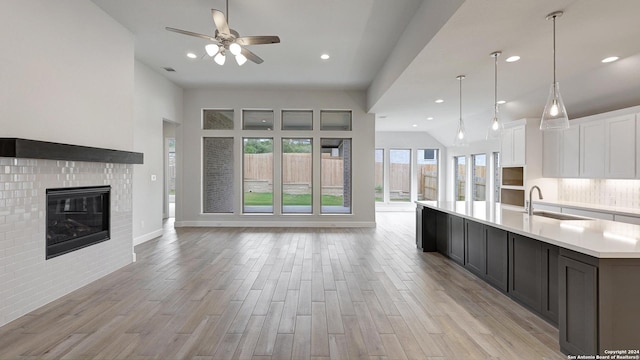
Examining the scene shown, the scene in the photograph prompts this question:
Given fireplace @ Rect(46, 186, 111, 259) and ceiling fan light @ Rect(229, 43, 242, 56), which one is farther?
ceiling fan light @ Rect(229, 43, 242, 56)

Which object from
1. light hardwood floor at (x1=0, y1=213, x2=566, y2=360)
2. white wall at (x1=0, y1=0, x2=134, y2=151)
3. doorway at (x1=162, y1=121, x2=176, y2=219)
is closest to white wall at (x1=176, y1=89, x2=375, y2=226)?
doorway at (x1=162, y1=121, x2=176, y2=219)

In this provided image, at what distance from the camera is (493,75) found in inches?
185

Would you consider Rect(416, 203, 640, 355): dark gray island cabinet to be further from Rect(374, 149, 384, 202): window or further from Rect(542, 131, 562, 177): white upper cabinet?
Rect(374, 149, 384, 202): window

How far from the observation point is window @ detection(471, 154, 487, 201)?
30.8ft

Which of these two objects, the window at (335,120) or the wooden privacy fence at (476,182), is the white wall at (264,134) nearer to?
the window at (335,120)

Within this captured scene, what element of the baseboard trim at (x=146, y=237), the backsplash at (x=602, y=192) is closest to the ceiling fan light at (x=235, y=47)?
the baseboard trim at (x=146, y=237)

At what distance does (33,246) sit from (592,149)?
7.79 m

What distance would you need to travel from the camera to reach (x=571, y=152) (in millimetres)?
5672

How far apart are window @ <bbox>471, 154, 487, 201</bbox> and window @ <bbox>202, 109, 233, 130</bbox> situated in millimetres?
7459

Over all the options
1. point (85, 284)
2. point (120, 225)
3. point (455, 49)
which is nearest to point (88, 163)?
point (120, 225)

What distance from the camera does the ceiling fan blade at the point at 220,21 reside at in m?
3.18

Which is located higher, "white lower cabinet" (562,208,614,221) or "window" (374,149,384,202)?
"window" (374,149,384,202)

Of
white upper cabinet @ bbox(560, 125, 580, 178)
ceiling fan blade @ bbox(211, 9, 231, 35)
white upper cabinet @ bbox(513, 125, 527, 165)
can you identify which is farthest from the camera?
white upper cabinet @ bbox(513, 125, 527, 165)

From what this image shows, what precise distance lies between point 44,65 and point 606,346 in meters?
5.32
